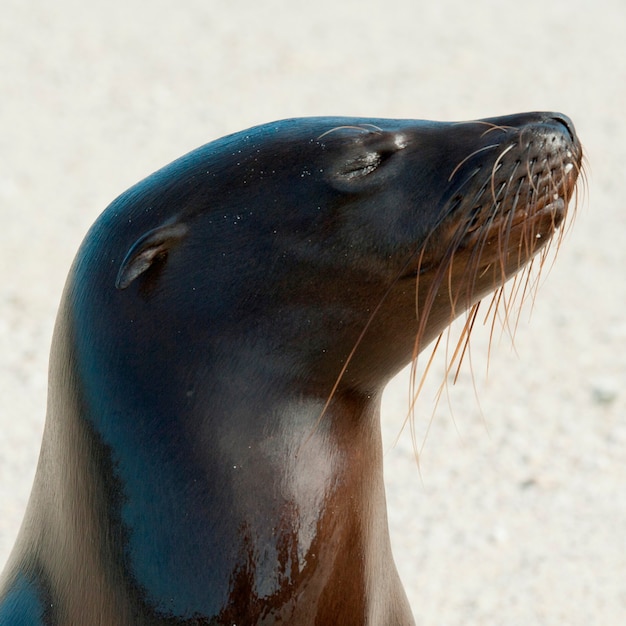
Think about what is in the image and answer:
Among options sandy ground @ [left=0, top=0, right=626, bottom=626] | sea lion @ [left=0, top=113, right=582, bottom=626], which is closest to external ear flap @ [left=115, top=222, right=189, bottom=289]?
sea lion @ [left=0, top=113, right=582, bottom=626]

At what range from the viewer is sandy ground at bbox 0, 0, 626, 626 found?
4.41 meters

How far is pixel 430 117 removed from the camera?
880cm

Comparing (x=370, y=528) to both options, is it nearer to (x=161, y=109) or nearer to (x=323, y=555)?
(x=323, y=555)

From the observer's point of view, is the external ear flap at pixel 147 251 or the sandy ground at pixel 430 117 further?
the sandy ground at pixel 430 117

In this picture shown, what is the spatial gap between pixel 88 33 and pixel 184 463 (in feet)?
28.2

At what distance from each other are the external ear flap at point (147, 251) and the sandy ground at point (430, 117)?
1.05 meters

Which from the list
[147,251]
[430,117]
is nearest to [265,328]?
[147,251]

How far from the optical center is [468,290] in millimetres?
2215

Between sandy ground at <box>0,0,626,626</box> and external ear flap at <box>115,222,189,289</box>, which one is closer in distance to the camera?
external ear flap at <box>115,222,189,289</box>

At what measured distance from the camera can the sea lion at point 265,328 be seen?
2.21 m

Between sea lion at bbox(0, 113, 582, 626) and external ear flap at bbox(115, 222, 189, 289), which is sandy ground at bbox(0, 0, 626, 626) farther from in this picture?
external ear flap at bbox(115, 222, 189, 289)

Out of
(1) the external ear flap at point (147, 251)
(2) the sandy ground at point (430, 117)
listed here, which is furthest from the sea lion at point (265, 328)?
(2) the sandy ground at point (430, 117)

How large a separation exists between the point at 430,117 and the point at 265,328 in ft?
22.4

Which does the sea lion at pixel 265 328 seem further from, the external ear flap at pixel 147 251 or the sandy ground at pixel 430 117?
the sandy ground at pixel 430 117
